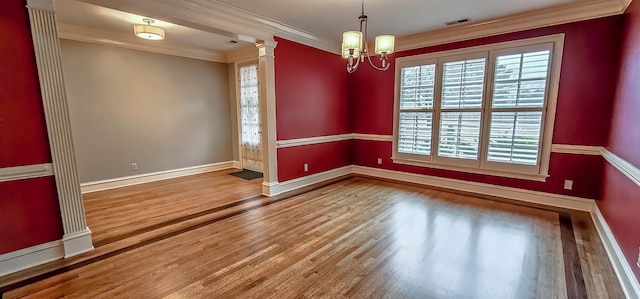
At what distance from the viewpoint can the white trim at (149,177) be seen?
171 inches

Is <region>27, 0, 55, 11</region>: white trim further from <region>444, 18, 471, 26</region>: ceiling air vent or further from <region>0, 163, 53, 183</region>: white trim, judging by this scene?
<region>444, 18, 471, 26</region>: ceiling air vent

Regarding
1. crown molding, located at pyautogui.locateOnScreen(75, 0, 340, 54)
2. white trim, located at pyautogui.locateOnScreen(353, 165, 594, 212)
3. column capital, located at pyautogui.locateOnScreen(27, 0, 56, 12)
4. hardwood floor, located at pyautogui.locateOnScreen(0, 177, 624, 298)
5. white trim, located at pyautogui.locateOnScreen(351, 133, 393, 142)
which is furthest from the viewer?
white trim, located at pyautogui.locateOnScreen(351, 133, 393, 142)

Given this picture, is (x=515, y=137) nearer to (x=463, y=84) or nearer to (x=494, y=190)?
(x=494, y=190)

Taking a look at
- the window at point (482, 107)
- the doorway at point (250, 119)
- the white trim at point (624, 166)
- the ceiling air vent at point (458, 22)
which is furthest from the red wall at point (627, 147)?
the doorway at point (250, 119)

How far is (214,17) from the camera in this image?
3.13 m

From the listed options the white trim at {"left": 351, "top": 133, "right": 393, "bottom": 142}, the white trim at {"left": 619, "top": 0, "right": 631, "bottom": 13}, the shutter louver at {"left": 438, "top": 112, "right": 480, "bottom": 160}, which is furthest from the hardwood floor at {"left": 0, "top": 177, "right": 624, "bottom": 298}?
the white trim at {"left": 619, "top": 0, "right": 631, "bottom": 13}

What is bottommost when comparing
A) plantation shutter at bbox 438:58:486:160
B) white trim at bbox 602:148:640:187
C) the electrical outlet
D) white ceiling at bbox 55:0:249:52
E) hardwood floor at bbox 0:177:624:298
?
hardwood floor at bbox 0:177:624:298

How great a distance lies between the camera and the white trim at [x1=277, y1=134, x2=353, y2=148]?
4.30 m

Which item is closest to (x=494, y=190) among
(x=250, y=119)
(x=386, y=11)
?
(x=386, y=11)

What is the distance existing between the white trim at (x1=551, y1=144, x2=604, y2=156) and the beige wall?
5789 mm

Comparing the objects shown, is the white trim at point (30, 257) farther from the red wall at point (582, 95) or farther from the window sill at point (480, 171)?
the red wall at point (582, 95)

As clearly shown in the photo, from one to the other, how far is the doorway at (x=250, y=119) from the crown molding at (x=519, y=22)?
2975mm

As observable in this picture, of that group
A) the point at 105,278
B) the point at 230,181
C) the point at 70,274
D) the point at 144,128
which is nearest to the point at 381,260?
the point at 105,278

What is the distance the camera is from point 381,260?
7.61 ft
